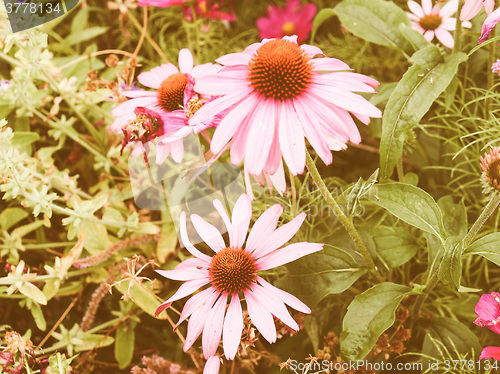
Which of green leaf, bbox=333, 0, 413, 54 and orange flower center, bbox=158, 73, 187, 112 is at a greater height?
green leaf, bbox=333, 0, 413, 54

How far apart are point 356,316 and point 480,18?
0.48 m

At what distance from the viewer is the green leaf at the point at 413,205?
53 centimetres

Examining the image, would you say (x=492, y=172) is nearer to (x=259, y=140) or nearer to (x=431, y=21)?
(x=259, y=140)

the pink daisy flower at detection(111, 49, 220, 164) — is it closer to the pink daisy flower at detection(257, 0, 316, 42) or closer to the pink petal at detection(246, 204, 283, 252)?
the pink petal at detection(246, 204, 283, 252)

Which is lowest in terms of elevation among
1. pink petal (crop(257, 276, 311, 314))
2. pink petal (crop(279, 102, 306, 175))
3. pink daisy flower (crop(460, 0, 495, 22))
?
pink petal (crop(257, 276, 311, 314))

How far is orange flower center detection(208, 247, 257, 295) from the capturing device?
1.71 ft

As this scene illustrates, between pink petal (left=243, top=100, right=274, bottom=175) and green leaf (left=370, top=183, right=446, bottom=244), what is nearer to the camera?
pink petal (left=243, top=100, right=274, bottom=175)

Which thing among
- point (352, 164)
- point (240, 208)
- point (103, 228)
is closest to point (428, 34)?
point (352, 164)

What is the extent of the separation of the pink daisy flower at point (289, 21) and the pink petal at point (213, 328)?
73cm

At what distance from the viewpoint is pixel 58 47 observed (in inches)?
41.0

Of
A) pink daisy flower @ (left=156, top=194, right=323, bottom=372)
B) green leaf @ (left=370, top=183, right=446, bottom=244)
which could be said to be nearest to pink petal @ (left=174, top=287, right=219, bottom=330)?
pink daisy flower @ (left=156, top=194, right=323, bottom=372)

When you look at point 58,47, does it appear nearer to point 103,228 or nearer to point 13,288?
point 103,228

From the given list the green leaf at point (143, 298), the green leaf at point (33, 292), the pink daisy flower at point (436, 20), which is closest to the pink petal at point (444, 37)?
the pink daisy flower at point (436, 20)

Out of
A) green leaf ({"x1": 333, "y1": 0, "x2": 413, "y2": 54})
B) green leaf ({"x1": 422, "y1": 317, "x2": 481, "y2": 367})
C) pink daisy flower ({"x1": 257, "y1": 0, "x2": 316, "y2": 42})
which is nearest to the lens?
green leaf ({"x1": 422, "y1": 317, "x2": 481, "y2": 367})
